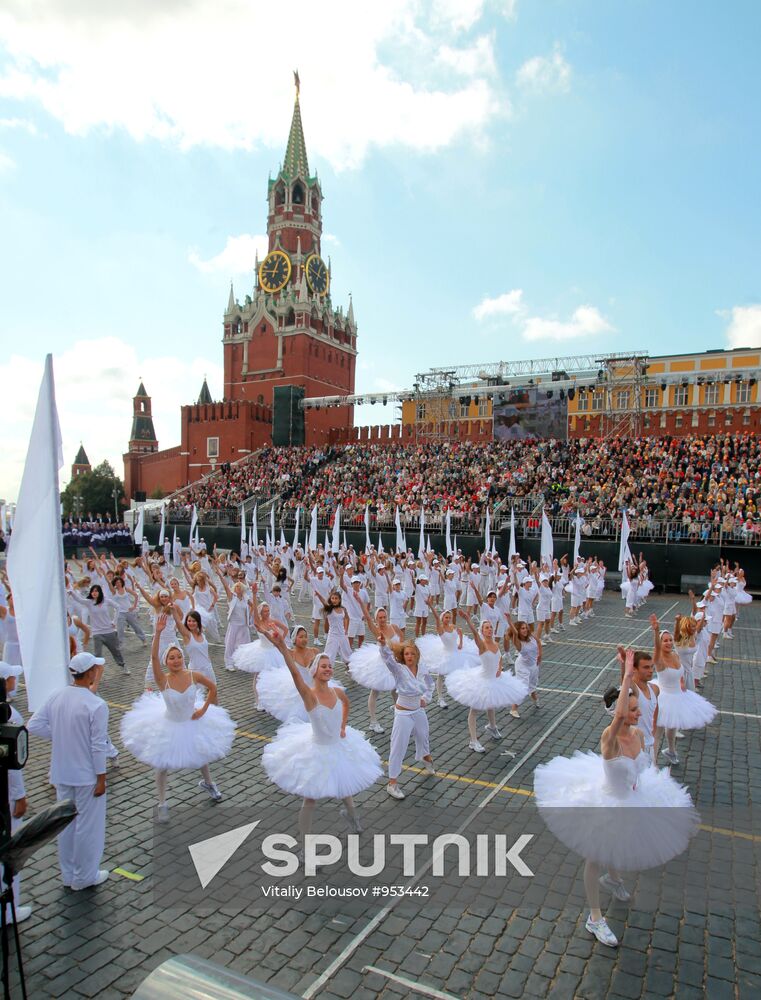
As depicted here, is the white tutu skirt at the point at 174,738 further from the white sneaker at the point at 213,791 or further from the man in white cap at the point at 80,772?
the man in white cap at the point at 80,772

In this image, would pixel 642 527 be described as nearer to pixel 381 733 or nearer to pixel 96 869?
pixel 381 733

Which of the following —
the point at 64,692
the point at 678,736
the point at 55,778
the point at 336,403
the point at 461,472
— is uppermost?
the point at 336,403

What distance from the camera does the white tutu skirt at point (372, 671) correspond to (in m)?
9.06

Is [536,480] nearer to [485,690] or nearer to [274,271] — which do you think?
→ [485,690]

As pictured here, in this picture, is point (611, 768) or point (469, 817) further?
point (469, 817)

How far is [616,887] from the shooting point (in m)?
5.17

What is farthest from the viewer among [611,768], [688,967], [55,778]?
[55,778]

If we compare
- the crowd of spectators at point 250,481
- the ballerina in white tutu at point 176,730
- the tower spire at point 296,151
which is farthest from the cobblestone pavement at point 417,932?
the tower spire at point 296,151

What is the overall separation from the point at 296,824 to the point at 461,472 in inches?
1287

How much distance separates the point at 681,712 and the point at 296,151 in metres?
88.8

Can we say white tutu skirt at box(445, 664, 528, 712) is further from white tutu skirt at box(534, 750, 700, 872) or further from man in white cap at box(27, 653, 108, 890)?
man in white cap at box(27, 653, 108, 890)

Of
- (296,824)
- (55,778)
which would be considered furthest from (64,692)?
(296,824)

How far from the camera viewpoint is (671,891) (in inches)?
208

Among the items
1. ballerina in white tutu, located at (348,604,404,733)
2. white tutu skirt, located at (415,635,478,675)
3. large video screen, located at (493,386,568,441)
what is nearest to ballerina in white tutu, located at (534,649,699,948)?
ballerina in white tutu, located at (348,604,404,733)
